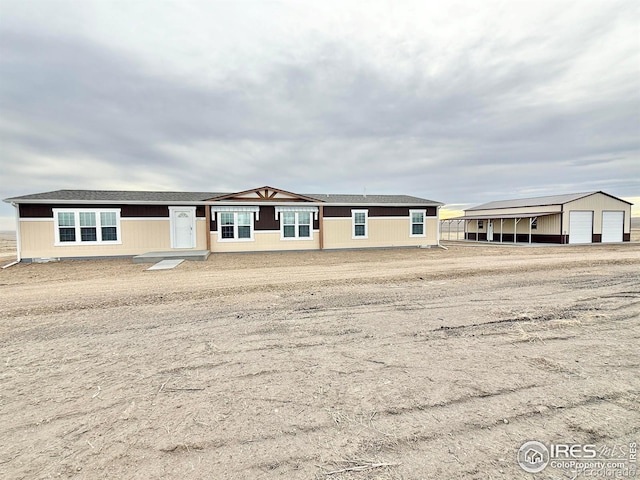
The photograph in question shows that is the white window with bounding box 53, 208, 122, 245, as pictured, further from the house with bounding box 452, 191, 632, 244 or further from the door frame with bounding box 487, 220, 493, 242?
the door frame with bounding box 487, 220, 493, 242

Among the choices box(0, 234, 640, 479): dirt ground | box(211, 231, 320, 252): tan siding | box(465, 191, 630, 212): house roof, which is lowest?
box(0, 234, 640, 479): dirt ground

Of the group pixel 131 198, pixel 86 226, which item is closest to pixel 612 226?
pixel 131 198

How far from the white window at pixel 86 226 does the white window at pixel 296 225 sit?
26.6 feet

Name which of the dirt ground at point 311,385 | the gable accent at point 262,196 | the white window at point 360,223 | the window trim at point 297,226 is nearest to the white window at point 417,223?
the white window at point 360,223

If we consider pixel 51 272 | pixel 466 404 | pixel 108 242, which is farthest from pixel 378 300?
pixel 108 242

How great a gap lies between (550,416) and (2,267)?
17.5 metres

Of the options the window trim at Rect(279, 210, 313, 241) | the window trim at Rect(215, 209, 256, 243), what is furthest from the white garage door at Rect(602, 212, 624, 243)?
the window trim at Rect(215, 209, 256, 243)

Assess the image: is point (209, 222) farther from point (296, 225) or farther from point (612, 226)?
point (612, 226)

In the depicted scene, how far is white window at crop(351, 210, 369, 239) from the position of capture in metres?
19.0

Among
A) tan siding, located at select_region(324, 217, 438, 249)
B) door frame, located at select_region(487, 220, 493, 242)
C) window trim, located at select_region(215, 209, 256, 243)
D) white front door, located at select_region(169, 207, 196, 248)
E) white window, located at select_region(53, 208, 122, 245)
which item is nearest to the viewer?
white window, located at select_region(53, 208, 122, 245)

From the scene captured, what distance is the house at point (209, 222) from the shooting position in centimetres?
1470

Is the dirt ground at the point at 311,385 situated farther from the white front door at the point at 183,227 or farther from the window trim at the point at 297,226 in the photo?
the window trim at the point at 297,226

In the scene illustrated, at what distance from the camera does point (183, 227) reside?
16.6m

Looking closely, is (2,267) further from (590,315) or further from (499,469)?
(590,315)
